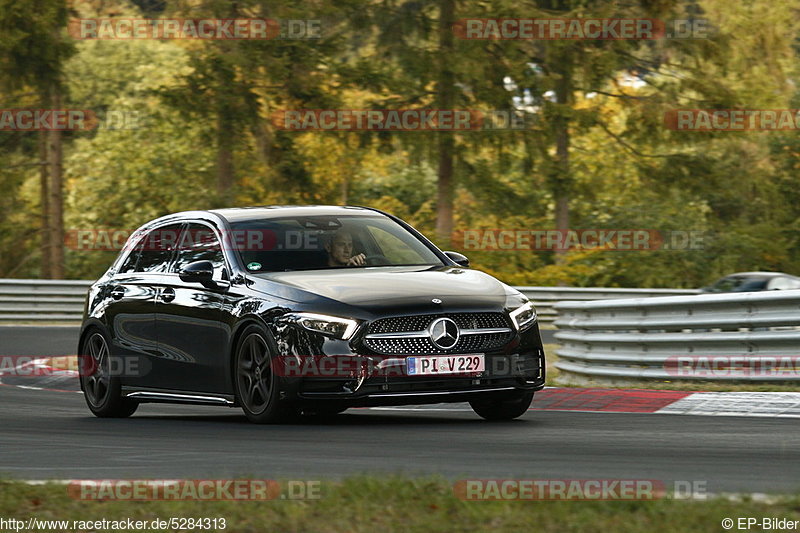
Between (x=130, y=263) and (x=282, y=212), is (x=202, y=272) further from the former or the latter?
(x=130, y=263)

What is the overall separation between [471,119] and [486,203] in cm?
298

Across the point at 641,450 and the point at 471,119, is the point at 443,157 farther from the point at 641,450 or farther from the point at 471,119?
the point at 641,450

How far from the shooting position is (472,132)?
3794 cm

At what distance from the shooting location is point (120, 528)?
6012 mm

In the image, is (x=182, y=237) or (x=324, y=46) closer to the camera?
(x=182, y=237)

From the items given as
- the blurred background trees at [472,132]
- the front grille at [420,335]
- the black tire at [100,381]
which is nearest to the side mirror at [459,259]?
the front grille at [420,335]

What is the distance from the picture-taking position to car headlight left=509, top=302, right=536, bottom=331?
10430 mm

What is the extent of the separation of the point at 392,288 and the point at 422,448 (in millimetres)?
1701

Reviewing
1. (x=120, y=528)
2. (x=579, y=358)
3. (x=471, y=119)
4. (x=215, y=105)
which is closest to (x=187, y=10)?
(x=215, y=105)

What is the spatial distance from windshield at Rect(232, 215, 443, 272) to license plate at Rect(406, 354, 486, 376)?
4.46ft
